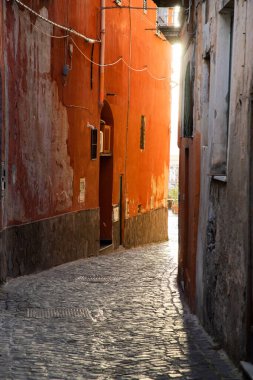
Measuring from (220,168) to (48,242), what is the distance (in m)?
6.54

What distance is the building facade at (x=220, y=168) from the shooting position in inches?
249

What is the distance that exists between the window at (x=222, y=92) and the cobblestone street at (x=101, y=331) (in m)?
1.88

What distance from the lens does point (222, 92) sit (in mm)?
8133

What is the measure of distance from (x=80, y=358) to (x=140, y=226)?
16048 millimetres

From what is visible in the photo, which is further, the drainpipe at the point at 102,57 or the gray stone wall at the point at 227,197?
the drainpipe at the point at 102,57

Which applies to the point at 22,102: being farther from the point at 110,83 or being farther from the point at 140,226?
the point at 140,226

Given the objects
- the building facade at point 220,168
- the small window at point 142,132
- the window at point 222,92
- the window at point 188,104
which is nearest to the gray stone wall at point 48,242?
the building facade at point 220,168

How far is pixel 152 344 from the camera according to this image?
7828 mm

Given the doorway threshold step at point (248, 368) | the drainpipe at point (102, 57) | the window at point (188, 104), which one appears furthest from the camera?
the drainpipe at point (102, 57)

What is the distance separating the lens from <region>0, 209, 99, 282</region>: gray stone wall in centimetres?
1209

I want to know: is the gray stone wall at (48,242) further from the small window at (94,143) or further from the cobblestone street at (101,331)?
the small window at (94,143)

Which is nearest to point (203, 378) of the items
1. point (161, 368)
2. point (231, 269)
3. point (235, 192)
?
point (161, 368)

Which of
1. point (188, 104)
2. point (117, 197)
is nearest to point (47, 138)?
point (188, 104)

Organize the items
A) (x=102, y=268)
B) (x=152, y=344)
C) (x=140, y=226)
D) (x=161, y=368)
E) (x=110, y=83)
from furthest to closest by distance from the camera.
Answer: (x=140, y=226), (x=110, y=83), (x=102, y=268), (x=152, y=344), (x=161, y=368)
